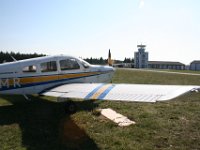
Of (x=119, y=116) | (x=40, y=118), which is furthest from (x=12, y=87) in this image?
(x=119, y=116)

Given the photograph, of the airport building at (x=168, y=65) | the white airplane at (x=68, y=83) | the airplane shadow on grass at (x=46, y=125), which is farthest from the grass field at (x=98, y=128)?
the airport building at (x=168, y=65)

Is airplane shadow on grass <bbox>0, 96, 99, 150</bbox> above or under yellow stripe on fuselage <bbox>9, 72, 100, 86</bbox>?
under

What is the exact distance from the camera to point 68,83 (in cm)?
1127

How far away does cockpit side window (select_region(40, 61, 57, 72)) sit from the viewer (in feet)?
34.8

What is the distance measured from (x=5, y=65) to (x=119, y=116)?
5031mm

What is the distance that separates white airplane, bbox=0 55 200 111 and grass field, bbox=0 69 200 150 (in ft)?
2.64

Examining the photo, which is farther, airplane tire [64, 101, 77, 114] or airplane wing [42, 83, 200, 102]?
airplane tire [64, 101, 77, 114]

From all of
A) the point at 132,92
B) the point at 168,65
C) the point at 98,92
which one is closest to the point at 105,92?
the point at 98,92

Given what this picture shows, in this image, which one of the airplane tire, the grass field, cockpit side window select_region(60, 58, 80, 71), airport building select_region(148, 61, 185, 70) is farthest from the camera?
airport building select_region(148, 61, 185, 70)

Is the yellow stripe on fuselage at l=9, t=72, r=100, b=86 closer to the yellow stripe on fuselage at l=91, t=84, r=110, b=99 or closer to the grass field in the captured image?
the grass field

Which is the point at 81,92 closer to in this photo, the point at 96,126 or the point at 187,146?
the point at 96,126

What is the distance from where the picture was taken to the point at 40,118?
29.1 feet

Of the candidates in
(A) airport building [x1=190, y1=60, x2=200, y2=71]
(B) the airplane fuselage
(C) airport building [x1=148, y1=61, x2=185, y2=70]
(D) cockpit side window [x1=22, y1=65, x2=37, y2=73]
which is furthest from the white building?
(D) cockpit side window [x1=22, y1=65, x2=37, y2=73]

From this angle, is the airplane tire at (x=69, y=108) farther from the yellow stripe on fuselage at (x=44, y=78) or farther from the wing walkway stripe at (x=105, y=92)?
the wing walkway stripe at (x=105, y=92)
